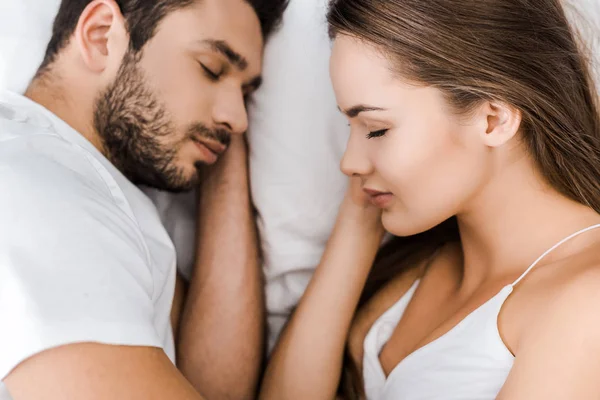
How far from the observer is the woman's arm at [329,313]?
128 centimetres

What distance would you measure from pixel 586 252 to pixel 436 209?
246mm

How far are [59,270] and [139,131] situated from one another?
462mm

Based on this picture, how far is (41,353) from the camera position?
33.2 inches

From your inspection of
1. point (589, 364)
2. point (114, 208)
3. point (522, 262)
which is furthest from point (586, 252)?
point (114, 208)

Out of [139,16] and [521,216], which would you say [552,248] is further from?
[139,16]

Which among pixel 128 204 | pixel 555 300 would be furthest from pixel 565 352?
pixel 128 204

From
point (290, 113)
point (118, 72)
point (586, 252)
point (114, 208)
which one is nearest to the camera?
point (586, 252)

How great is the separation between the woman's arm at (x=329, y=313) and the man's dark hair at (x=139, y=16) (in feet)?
1.45

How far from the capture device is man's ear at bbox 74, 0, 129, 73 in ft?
4.15

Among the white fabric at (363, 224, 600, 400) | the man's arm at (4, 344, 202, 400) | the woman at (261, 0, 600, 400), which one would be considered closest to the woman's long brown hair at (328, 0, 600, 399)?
the woman at (261, 0, 600, 400)

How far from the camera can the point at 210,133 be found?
134 centimetres

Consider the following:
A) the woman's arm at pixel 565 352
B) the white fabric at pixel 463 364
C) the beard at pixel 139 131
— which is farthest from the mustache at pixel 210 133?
the woman's arm at pixel 565 352

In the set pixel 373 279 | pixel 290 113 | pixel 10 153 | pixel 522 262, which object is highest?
pixel 10 153

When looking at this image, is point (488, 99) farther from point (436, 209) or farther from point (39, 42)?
point (39, 42)
